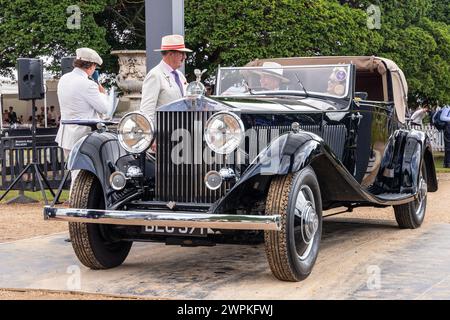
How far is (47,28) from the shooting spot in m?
19.2

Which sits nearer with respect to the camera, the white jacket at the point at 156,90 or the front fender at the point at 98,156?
the front fender at the point at 98,156

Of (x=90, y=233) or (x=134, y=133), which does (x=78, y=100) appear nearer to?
(x=134, y=133)

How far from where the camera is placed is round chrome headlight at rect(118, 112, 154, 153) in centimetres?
595

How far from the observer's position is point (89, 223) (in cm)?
598

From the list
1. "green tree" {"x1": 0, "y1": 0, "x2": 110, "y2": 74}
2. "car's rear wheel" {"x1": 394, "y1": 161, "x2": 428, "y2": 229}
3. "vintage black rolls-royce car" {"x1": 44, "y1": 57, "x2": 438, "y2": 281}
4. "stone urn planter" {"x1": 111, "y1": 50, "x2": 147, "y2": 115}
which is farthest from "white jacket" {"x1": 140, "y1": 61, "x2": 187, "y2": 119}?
"green tree" {"x1": 0, "y1": 0, "x2": 110, "y2": 74}

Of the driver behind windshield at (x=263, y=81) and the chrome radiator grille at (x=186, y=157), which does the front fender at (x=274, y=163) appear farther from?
the driver behind windshield at (x=263, y=81)

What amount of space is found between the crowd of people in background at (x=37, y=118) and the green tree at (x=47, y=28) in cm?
416

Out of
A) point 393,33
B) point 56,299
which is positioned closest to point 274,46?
point 393,33

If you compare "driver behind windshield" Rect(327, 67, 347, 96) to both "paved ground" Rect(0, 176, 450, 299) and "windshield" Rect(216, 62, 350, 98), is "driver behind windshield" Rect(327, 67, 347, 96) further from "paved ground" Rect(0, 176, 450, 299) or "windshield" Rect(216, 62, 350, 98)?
"paved ground" Rect(0, 176, 450, 299)

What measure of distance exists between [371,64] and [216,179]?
3625mm

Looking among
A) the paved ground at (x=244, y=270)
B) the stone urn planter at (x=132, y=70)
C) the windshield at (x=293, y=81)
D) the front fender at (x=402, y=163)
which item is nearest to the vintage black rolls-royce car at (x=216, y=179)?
the windshield at (x=293, y=81)

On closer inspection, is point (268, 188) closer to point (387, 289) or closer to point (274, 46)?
point (387, 289)

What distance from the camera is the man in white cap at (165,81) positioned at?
268 inches

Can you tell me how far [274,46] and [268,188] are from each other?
43.5 feet
